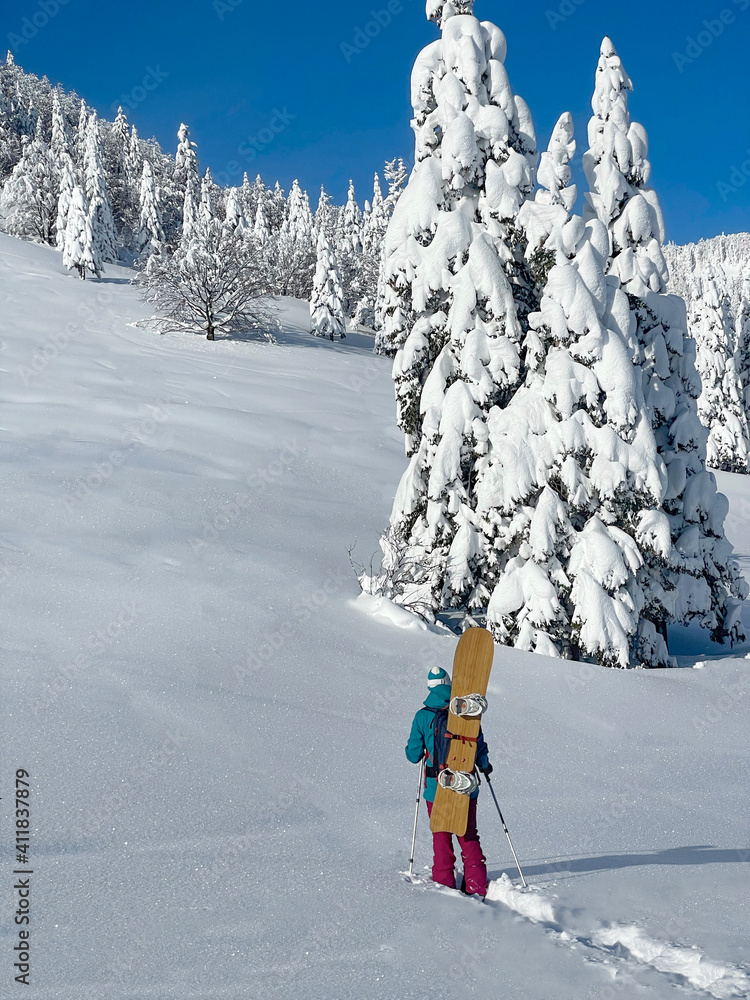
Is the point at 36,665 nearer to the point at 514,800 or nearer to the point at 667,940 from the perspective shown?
the point at 514,800

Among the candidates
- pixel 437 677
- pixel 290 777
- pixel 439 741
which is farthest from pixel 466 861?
pixel 290 777

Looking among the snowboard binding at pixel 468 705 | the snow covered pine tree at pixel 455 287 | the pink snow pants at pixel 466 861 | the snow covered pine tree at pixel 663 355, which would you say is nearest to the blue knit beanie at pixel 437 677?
the snowboard binding at pixel 468 705

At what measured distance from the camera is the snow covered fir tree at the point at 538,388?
10797 millimetres

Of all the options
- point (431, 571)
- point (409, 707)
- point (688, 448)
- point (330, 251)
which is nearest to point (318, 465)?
point (431, 571)

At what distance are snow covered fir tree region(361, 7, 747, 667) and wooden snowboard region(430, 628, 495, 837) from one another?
5771 mm

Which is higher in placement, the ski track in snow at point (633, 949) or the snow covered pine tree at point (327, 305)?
the snow covered pine tree at point (327, 305)

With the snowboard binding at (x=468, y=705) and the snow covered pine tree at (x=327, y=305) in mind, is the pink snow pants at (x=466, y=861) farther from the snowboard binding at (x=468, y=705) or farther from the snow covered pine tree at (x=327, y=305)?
the snow covered pine tree at (x=327, y=305)

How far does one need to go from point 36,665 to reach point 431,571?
21.0 ft

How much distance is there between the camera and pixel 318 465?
17062 millimetres

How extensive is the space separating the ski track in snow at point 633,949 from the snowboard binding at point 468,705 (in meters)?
1.16

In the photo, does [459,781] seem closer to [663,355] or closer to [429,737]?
[429,737]

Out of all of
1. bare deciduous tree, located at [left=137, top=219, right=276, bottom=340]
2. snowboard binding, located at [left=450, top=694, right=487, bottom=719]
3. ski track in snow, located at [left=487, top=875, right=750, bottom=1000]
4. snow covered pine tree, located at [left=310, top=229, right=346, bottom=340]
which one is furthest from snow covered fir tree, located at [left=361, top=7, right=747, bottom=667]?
snow covered pine tree, located at [left=310, top=229, right=346, bottom=340]

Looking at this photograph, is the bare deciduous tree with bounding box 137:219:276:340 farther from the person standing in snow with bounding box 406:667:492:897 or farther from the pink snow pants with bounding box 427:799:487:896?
the pink snow pants with bounding box 427:799:487:896

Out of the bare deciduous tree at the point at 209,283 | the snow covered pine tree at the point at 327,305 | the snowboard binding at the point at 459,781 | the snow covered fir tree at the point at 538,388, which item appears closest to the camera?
the snowboard binding at the point at 459,781
